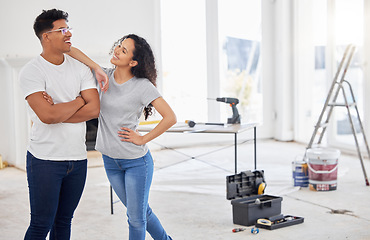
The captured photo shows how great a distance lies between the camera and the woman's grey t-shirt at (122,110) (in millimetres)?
2604

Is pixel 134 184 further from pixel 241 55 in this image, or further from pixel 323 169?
pixel 241 55

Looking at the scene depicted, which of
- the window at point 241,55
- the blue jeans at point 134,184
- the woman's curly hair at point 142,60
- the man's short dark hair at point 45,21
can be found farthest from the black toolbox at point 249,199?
the window at point 241,55

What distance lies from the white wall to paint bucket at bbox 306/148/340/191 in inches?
120

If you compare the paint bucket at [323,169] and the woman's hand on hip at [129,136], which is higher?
the woman's hand on hip at [129,136]

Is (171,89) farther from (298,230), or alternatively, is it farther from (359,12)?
(298,230)

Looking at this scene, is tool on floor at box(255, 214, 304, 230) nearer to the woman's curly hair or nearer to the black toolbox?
the black toolbox

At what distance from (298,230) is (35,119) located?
212 cm

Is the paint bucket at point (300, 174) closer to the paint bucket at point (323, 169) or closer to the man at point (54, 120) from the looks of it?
the paint bucket at point (323, 169)

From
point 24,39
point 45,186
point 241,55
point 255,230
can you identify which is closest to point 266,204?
point 255,230

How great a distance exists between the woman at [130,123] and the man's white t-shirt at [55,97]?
0.22m

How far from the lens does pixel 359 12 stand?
6621 millimetres

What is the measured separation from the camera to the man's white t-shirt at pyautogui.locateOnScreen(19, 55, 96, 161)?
231 cm

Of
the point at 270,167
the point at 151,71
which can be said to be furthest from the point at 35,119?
the point at 270,167

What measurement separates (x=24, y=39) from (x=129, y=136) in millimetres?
4254
